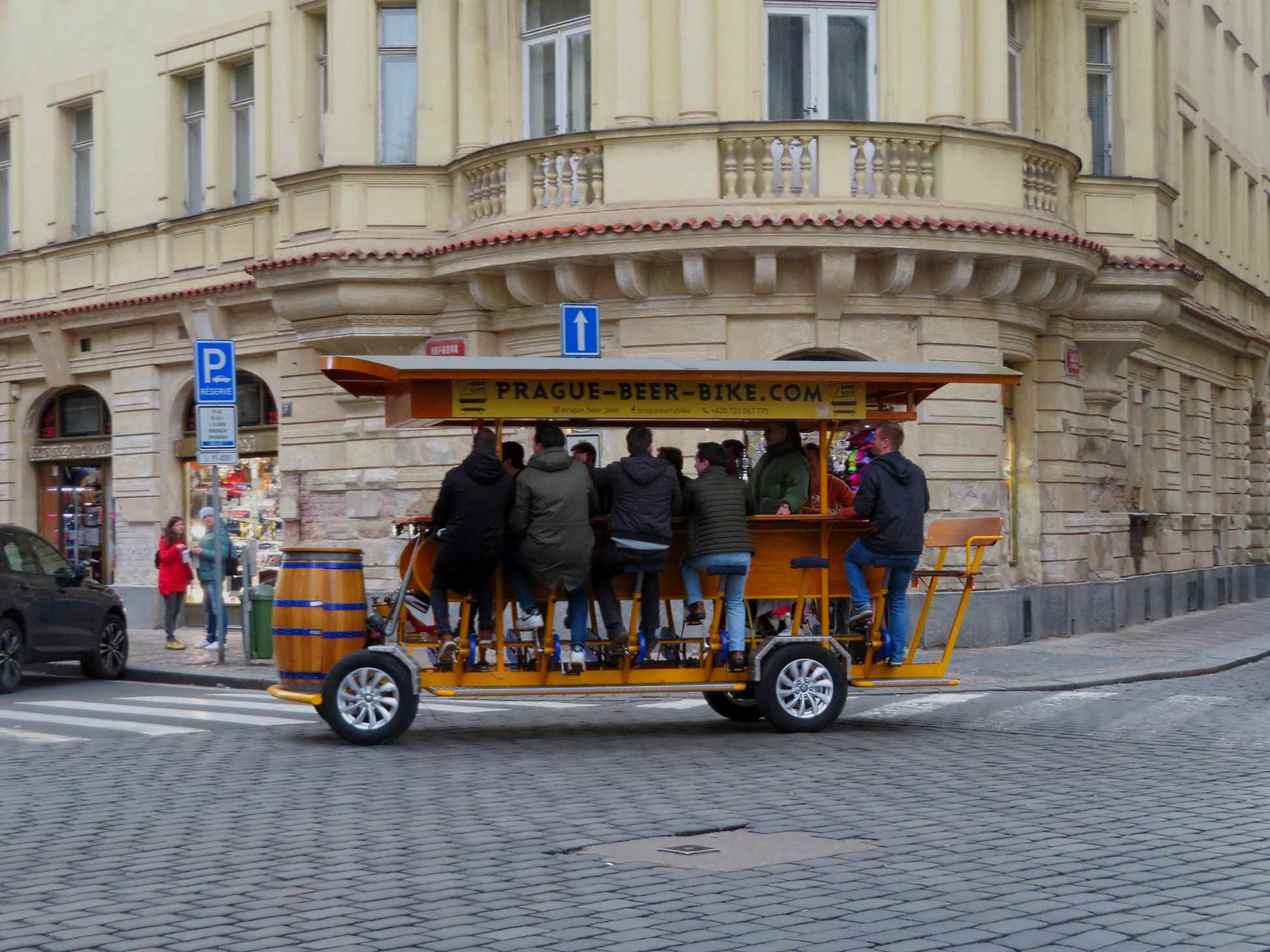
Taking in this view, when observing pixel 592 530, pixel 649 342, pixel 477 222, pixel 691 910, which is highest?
pixel 477 222

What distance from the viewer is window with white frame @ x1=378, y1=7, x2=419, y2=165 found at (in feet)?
74.5

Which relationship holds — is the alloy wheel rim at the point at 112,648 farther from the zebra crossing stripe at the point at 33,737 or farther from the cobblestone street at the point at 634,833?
the zebra crossing stripe at the point at 33,737

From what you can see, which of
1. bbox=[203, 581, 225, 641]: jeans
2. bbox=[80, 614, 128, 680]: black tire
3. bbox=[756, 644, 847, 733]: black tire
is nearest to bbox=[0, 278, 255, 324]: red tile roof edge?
bbox=[203, 581, 225, 641]: jeans

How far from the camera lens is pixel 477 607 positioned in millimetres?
12469

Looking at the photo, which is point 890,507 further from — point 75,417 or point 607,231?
point 75,417

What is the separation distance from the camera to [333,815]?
9.20m

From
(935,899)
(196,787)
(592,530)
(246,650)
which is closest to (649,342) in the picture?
(246,650)

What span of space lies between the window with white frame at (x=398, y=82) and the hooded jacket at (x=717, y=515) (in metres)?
11.1

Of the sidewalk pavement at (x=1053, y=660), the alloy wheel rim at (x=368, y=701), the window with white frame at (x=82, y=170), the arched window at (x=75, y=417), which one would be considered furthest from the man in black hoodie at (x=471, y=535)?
the window with white frame at (x=82, y=170)

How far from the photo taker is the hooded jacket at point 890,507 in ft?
42.0

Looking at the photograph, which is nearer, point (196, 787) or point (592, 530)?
point (196, 787)

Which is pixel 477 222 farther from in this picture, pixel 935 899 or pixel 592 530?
pixel 935 899

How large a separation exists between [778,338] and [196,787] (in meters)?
11.4

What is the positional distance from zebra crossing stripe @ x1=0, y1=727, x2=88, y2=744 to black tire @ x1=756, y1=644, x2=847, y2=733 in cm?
486
